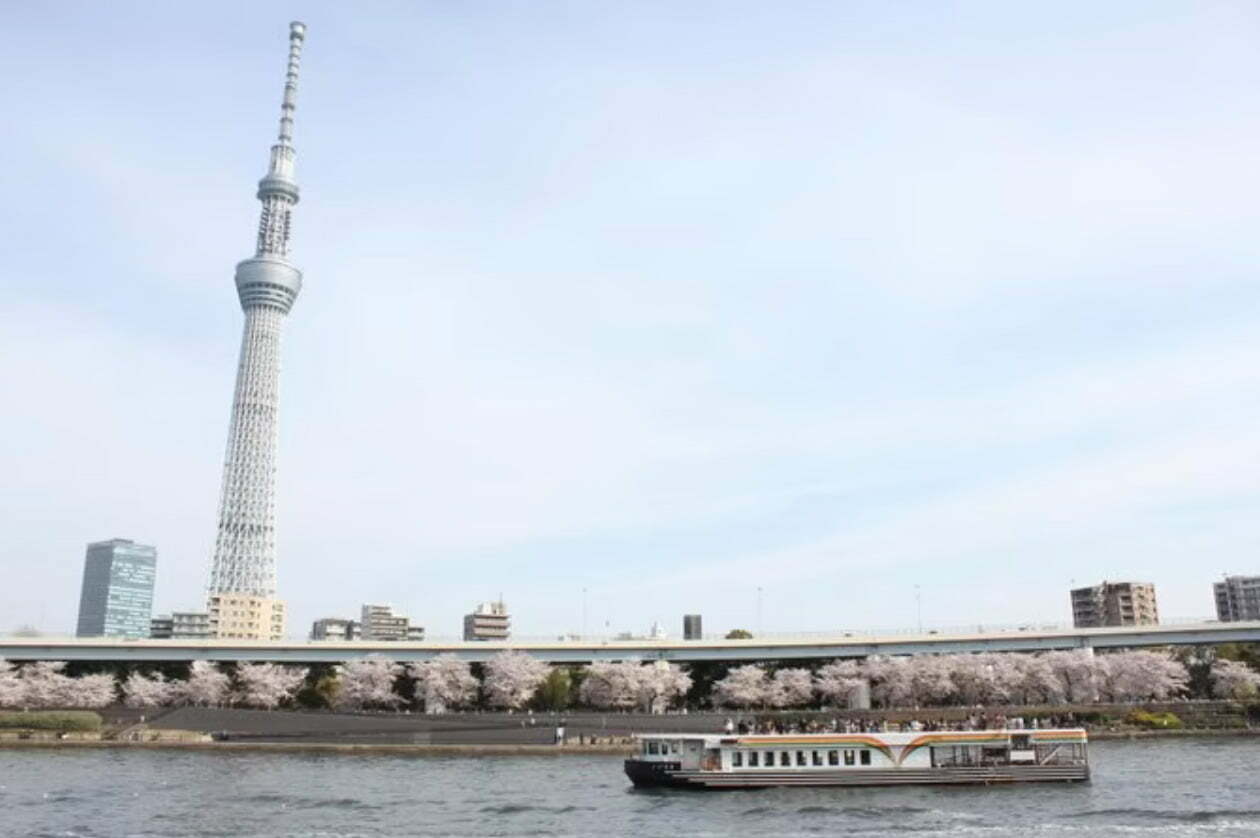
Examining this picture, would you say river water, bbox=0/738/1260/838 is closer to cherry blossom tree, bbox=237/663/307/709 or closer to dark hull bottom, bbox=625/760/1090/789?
dark hull bottom, bbox=625/760/1090/789

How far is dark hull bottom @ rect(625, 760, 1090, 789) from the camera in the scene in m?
61.1

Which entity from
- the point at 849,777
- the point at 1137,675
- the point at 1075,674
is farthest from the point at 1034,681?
the point at 849,777

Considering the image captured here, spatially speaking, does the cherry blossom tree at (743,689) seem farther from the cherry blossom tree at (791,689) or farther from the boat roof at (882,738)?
the boat roof at (882,738)

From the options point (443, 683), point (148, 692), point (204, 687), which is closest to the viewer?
point (148, 692)

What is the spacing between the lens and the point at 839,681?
131 m

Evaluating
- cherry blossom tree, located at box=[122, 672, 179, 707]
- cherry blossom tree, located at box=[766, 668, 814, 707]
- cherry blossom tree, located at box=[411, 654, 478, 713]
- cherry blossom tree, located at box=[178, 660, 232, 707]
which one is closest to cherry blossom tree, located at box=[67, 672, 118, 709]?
cherry blossom tree, located at box=[122, 672, 179, 707]

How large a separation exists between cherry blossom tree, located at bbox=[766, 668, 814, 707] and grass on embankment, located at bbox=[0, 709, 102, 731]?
243ft

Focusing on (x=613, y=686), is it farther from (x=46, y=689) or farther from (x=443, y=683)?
(x=46, y=689)

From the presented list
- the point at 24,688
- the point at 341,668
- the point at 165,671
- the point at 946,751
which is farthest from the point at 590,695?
the point at 946,751

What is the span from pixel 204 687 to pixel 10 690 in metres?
20.4

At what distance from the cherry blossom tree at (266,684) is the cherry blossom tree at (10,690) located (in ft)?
76.5

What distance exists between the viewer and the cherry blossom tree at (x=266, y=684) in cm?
12870

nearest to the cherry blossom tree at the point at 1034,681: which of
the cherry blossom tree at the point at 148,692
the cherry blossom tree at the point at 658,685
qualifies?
the cherry blossom tree at the point at 658,685

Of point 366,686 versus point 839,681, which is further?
point 839,681
